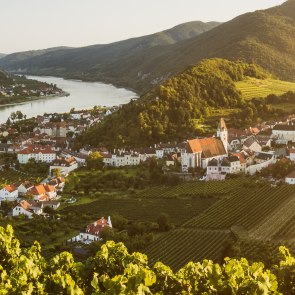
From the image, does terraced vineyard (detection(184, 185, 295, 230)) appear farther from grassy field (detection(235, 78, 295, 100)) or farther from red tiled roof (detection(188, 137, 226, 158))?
grassy field (detection(235, 78, 295, 100))

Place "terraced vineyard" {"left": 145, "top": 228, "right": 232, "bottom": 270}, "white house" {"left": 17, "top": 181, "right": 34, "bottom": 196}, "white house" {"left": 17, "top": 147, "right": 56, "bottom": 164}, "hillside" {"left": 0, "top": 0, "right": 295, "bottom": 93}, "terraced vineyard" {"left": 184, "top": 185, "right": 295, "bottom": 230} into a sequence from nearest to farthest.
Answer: "terraced vineyard" {"left": 145, "top": 228, "right": 232, "bottom": 270} → "terraced vineyard" {"left": 184, "top": 185, "right": 295, "bottom": 230} → "white house" {"left": 17, "top": 181, "right": 34, "bottom": 196} → "white house" {"left": 17, "top": 147, "right": 56, "bottom": 164} → "hillside" {"left": 0, "top": 0, "right": 295, "bottom": 93}

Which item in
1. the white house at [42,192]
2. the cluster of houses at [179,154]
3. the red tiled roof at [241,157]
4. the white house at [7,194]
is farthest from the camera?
→ the red tiled roof at [241,157]

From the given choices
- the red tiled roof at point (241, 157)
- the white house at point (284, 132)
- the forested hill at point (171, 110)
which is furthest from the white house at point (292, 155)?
the forested hill at point (171, 110)

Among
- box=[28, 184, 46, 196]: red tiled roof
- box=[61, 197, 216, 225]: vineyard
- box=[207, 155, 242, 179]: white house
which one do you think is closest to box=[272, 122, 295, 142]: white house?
box=[207, 155, 242, 179]: white house

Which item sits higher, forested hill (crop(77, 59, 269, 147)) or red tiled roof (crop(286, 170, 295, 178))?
forested hill (crop(77, 59, 269, 147))

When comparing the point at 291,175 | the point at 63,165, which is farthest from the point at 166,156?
the point at 291,175

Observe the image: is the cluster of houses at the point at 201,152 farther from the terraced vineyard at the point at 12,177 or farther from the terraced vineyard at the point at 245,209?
the terraced vineyard at the point at 245,209
